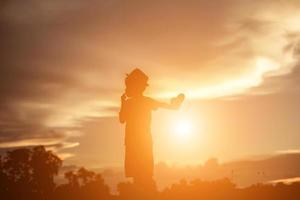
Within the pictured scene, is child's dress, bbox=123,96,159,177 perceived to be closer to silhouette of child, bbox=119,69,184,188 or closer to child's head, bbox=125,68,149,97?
silhouette of child, bbox=119,69,184,188

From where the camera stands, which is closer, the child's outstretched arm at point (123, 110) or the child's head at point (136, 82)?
the child's head at point (136, 82)

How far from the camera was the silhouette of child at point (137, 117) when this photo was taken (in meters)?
13.2

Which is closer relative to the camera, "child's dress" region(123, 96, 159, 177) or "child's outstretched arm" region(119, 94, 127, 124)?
"child's dress" region(123, 96, 159, 177)

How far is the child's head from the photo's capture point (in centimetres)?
1326

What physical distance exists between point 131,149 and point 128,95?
1.56m

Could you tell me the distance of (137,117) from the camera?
526 inches

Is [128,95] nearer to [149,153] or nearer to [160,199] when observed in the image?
[149,153]

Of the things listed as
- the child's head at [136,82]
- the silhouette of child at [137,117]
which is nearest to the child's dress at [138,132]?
the silhouette of child at [137,117]

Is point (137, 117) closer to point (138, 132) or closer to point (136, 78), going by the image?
point (138, 132)

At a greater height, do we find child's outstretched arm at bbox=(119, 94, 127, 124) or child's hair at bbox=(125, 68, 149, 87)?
child's hair at bbox=(125, 68, 149, 87)

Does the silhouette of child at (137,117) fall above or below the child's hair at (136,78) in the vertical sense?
below

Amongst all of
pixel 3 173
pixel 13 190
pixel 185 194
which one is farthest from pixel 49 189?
pixel 185 194

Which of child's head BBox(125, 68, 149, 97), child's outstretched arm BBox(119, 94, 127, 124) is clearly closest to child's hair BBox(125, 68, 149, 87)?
child's head BBox(125, 68, 149, 97)

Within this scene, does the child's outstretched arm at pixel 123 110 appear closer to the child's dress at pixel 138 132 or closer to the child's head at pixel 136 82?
the child's dress at pixel 138 132
